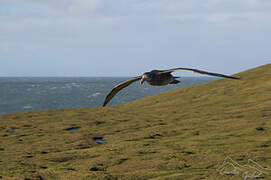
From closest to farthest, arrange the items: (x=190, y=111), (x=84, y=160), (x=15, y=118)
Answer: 1. (x=84, y=160)
2. (x=190, y=111)
3. (x=15, y=118)

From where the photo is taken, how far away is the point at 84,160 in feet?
42.8

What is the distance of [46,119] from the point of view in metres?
25.1

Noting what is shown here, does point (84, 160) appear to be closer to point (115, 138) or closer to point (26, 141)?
point (115, 138)

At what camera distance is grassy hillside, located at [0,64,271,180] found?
11.2 metres

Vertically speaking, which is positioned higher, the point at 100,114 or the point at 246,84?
the point at 246,84

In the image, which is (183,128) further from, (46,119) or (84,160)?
(46,119)

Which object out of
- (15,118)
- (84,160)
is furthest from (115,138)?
(15,118)

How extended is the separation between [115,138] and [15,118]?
41.3 feet

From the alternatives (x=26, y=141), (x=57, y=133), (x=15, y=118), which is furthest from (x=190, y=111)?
(x=15, y=118)

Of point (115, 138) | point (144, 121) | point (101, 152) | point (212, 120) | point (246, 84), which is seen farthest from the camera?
point (246, 84)

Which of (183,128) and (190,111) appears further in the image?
(190,111)

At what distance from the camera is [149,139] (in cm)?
1630

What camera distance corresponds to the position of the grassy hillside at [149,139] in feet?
36.8

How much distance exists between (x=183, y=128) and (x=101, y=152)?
602 cm
